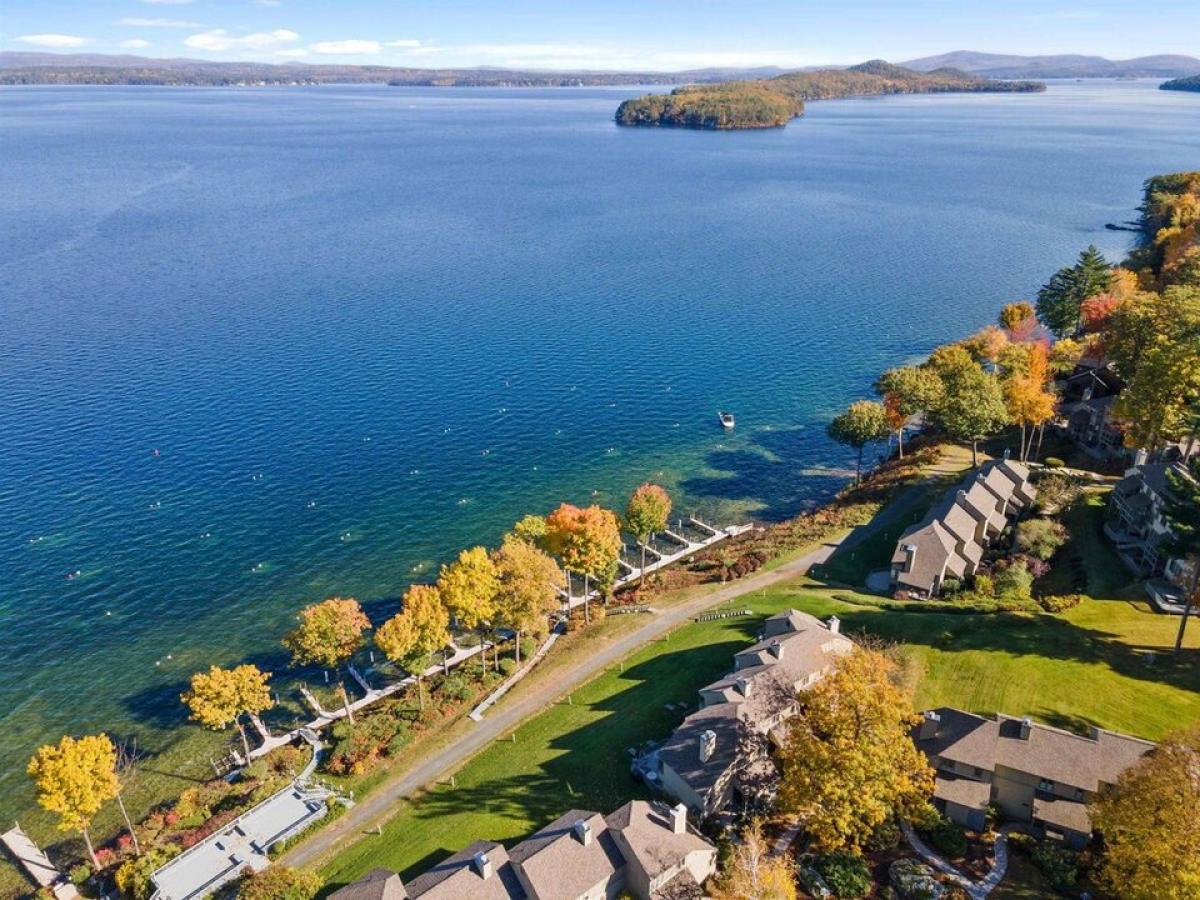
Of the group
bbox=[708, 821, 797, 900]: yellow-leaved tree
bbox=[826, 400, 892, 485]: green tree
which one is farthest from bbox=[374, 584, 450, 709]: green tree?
bbox=[826, 400, 892, 485]: green tree

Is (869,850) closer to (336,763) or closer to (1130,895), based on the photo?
(1130,895)

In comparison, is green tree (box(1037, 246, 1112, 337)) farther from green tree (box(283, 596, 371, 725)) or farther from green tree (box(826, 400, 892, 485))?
green tree (box(283, 596, 371, 725))

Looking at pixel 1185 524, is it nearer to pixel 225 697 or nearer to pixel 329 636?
pixel 329 636

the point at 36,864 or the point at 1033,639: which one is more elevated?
the point at 1033,639

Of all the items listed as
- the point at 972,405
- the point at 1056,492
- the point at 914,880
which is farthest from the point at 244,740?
the point at 972,405

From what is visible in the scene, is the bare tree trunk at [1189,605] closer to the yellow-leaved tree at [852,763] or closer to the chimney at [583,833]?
the yellow-leaved tree at [852,763]

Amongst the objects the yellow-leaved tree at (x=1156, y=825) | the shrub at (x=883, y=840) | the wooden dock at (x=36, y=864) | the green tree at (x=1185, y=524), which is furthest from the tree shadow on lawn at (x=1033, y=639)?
the wooden dock at (x=36, y=864)
